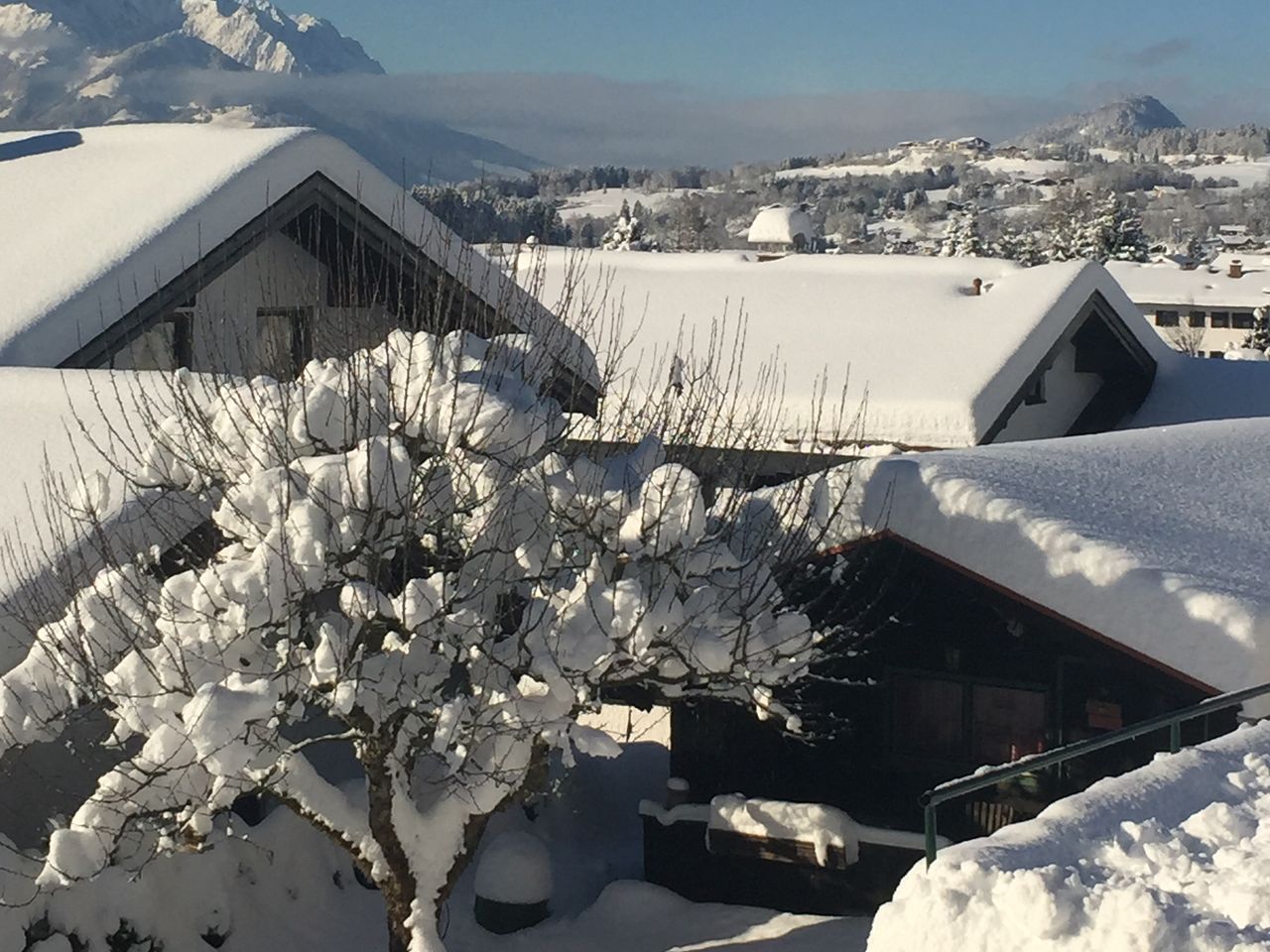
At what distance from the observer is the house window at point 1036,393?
1867 centimetres

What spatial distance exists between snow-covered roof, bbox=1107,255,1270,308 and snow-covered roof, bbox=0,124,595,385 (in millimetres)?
52680

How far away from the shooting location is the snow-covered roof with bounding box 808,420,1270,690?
10141 mm

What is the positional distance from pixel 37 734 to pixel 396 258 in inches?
266

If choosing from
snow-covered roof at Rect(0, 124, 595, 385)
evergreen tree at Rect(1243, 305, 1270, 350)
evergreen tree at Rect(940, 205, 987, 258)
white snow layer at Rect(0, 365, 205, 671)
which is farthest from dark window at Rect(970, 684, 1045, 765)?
evergreen tree at Rect(940, 205, 987, 258)

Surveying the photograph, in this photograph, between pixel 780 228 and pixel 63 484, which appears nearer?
pixel 63 484

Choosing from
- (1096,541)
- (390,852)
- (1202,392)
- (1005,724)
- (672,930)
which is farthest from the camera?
(1202,392)

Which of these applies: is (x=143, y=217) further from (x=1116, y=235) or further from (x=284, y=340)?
(x=1116, y=235)

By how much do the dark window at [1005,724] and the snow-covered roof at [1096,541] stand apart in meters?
1.21

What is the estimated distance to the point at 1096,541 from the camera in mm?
10719

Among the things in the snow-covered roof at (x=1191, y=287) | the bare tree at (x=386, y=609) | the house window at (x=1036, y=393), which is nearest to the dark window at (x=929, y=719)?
the bare tree at (x=386, y=609)

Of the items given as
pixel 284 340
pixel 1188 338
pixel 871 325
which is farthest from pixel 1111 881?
pixel 1188 338

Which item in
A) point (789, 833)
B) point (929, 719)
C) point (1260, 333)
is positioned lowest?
point (1260, 333)

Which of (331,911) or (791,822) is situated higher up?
(791,822)

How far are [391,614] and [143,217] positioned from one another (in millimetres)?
5834
